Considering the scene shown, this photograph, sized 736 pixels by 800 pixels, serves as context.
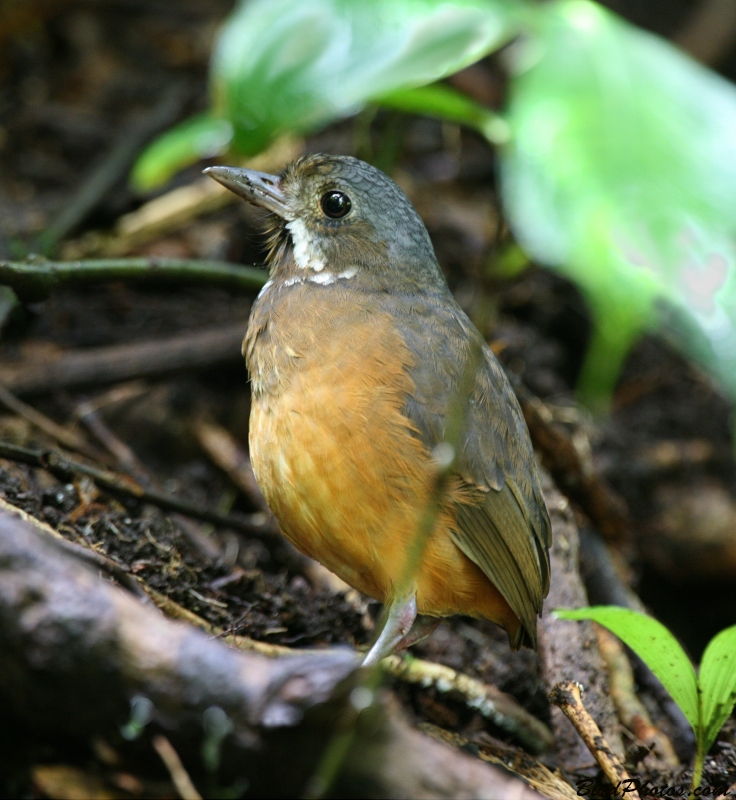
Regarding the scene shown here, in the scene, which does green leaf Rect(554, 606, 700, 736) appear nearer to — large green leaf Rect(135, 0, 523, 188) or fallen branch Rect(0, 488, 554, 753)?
fallen branch Rect(0, 488, 554, 753)

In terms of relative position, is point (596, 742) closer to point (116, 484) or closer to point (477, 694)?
point (477, 694)

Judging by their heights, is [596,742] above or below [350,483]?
below

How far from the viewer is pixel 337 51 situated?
3307mm

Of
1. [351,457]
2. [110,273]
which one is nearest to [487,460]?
[351,457]

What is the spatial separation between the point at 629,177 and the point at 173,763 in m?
1.60

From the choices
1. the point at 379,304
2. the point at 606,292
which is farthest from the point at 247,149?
the point at 606,292

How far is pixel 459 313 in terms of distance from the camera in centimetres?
374

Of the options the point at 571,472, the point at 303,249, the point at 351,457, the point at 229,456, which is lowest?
the point at 229,456

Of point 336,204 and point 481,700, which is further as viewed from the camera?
point 336,204

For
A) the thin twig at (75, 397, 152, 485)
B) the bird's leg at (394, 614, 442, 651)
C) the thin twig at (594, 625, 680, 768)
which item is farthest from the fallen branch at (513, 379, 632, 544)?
the thin twig at (75, 397, 152, 485)

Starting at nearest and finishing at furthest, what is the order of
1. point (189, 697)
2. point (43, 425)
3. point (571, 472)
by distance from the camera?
point (189, 697), point (43, 425), point (571, 472)

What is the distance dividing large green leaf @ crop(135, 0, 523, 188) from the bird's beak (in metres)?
0.34

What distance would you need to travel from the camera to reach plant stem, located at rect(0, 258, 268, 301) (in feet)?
11.3

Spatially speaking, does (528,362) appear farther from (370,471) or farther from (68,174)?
(68,174)
